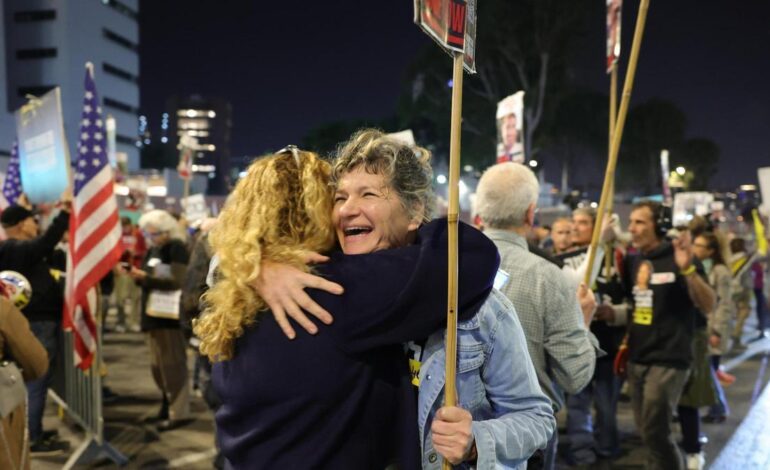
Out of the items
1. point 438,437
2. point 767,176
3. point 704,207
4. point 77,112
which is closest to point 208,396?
point 438,437

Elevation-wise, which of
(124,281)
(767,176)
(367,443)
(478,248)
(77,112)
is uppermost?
(77,112)

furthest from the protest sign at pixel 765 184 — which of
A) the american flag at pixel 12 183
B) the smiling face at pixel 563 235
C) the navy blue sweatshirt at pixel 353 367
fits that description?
the american flag at pixel 12 183

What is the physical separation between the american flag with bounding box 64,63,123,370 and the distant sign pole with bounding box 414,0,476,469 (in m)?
4.94

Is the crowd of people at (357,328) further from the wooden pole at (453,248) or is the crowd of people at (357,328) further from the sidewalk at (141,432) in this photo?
the sidewalk at (141,432)

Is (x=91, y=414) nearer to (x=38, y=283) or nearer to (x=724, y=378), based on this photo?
(x=38, y=283)

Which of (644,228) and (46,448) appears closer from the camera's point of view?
(644,228)

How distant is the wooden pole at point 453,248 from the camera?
6.08 ft

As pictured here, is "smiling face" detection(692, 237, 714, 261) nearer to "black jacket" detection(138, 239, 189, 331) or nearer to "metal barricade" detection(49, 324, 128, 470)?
"black jacket" detection(138, 239, 189, 331)

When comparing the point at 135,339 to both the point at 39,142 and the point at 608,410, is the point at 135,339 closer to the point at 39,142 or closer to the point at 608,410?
the point at 39,142

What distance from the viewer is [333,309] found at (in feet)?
6.18

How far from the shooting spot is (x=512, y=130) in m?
7.62

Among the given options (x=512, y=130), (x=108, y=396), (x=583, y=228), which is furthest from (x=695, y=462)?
(x=108, y=396)

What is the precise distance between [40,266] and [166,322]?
1441 millimetres

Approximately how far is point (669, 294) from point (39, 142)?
21.9ft
